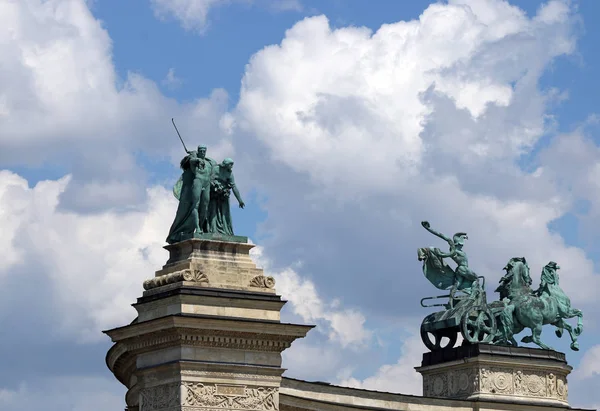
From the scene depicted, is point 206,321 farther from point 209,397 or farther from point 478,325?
point 478,325

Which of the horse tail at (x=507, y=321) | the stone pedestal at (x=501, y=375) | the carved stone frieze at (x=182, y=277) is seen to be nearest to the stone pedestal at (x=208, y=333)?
the carved stone frieze at (x=182, y=277)

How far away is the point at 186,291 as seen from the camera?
1826 inches

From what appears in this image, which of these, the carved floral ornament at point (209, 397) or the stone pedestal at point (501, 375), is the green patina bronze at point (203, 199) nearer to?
the carved floral ornament at point (209, 397)

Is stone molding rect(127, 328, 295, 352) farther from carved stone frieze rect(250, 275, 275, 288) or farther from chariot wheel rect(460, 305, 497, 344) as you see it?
chariot wheel rect(460, 305, 497, 344)

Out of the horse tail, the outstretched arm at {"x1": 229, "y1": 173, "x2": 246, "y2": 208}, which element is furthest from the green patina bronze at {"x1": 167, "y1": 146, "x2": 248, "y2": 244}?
the horse tail

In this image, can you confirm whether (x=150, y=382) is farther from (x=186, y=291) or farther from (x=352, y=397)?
(x=352, y=397)

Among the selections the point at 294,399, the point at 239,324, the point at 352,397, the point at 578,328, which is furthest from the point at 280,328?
the point at 578,328

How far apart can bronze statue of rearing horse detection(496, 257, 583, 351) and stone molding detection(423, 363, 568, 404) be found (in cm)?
137

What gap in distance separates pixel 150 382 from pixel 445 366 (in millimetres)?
18455

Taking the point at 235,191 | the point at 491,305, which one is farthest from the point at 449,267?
the point at 235,191

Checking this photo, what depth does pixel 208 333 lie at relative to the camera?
46.5 metres

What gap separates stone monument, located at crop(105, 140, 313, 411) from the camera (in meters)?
46.3

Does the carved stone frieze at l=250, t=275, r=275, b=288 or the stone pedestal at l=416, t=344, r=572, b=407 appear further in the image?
the stone pedestal at l=416, t=344, r=572, b=407

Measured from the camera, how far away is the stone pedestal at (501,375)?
6150 centimetres
